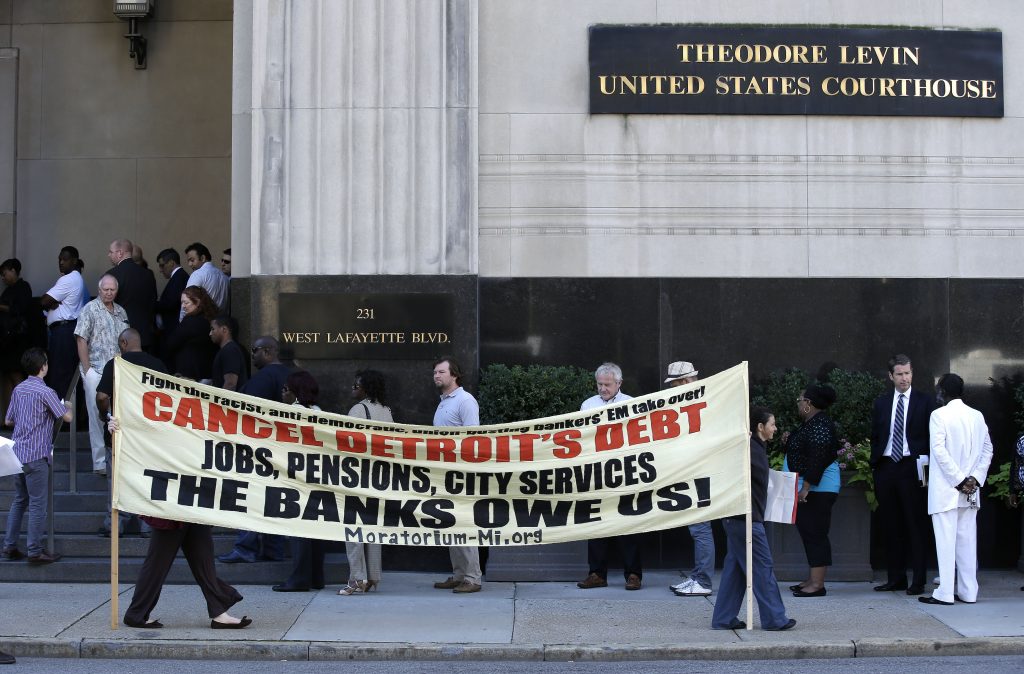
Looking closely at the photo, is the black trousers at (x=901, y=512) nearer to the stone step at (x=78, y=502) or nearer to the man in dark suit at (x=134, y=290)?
the stone step at (x=78, y=502)

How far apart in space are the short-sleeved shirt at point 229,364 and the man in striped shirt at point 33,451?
4.56ft

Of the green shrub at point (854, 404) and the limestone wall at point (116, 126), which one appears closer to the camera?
the green shrub at point (854, 404)

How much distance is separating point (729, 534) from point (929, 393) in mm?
4044

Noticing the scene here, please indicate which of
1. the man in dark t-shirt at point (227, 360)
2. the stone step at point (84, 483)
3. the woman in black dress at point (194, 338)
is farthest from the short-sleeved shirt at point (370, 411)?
the stone step at point (84, 483)

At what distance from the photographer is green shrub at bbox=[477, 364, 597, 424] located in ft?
A: 38.9

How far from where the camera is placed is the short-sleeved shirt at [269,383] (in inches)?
438

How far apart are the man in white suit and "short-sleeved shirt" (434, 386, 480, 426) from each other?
383 cm

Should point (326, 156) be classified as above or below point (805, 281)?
above

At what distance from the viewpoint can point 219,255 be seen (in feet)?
51.6

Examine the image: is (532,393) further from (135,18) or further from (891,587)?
(135,18)

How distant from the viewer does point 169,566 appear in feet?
30.7

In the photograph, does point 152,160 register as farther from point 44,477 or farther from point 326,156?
point 44,477

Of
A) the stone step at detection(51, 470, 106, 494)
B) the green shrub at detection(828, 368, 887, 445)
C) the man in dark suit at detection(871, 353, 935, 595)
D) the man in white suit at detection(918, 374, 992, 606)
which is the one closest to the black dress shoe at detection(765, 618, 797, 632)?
the man in white suit at detection(918, 374, 992, 606)

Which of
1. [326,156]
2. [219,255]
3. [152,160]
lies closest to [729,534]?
[326,156]
